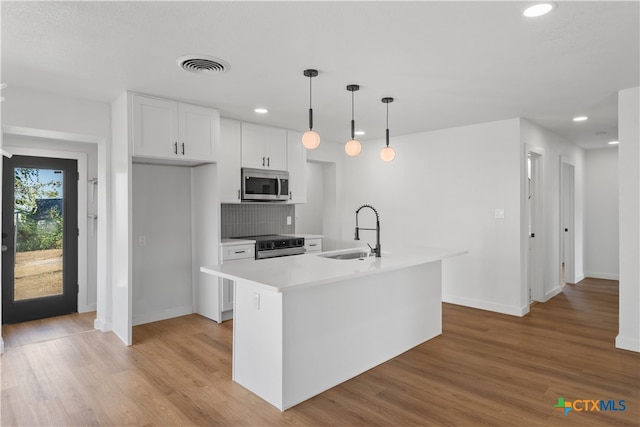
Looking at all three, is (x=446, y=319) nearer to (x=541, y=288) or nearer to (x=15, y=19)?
(x=541, y=288)

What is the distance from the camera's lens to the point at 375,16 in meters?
2.21

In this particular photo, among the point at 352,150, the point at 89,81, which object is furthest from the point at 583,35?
the point at 89,81

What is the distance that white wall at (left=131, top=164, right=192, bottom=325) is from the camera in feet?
14.3

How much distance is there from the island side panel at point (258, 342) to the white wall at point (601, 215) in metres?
7.03

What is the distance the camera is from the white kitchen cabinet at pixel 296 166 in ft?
17.6

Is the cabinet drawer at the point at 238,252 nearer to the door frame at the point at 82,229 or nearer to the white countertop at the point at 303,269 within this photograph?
the white countertop at the point at 303,269

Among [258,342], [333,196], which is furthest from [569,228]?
[258,342]

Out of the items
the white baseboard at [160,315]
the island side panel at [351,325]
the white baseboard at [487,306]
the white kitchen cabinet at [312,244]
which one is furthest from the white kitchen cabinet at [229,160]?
the white baseboard at [487,306]

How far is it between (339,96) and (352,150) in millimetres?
684

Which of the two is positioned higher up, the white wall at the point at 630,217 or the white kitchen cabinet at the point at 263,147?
the white kitchen cabinet at the point at 263,147

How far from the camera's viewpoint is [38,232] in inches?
176

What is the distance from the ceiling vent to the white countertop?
4.96 feet

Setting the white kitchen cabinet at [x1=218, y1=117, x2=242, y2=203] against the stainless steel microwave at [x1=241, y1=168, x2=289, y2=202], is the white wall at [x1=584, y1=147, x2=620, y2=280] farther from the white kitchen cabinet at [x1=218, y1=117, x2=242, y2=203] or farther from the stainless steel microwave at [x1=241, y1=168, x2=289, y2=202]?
the white kitchen cabinet at [x1=218, y1=117, x2=242, y2=203]

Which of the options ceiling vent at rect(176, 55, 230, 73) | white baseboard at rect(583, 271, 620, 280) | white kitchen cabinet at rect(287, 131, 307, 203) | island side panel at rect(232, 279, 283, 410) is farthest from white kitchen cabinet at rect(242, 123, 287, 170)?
white baseboard at rect(583, 271, 620, 280)
